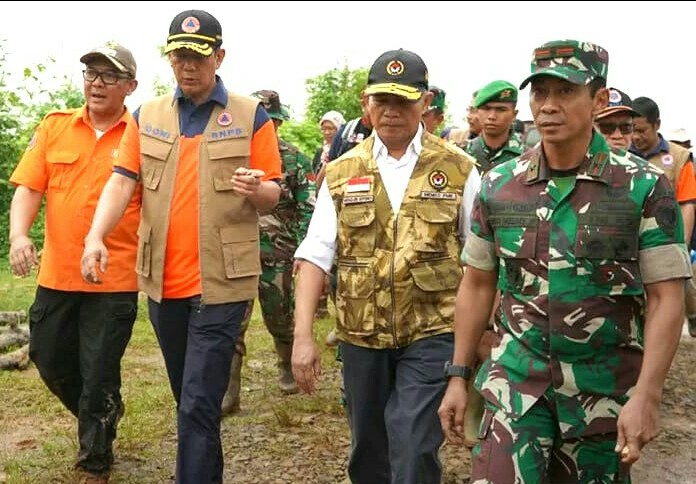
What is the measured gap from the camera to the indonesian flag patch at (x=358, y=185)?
3993 millimetres

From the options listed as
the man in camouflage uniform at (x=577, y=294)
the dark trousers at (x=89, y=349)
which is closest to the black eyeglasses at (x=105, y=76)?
the dark trousers at (x=89, y=349)

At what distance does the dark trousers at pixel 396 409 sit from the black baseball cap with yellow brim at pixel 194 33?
1.55 m

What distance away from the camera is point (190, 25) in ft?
14.5

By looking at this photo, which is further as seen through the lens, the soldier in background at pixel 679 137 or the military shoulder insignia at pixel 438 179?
the soldier in background at pixel 679 137

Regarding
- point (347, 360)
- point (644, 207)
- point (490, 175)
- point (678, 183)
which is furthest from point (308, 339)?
point (678, 183)

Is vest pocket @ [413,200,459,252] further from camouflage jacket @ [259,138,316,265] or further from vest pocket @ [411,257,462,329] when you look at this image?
camouflage jacket @ [259,138,316,265]

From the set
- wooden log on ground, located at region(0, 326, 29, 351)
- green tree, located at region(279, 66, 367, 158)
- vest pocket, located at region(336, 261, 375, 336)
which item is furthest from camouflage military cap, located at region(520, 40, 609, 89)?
green tree, located at region(279, 66, 367, 158)

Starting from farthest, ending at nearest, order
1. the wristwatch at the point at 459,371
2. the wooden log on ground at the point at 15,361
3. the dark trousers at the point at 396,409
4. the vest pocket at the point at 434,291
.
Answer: the wooden log on ground at the point at 15,361 < the vest pocket at the point at 434,291 < the dark trousers at the point at 396,409 < the wristwatch at the point at 459,371

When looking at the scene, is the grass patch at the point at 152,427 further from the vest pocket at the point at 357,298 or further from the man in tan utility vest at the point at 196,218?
the vest pocket at the point at 357,298

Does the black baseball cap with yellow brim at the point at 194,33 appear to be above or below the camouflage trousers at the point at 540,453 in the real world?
above

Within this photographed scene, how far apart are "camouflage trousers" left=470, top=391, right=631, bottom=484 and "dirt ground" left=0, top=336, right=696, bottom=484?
2137mm

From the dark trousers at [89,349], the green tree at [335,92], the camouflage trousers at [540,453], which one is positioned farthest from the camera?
the green tree at [335,92]

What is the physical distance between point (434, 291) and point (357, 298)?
12.8 inches

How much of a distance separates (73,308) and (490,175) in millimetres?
2723
